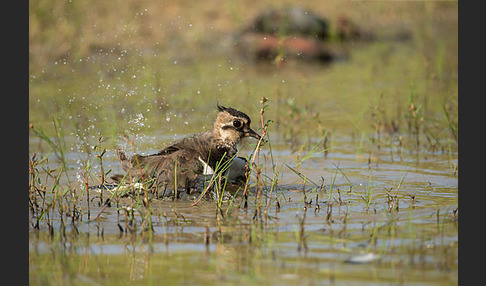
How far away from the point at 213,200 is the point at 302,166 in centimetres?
223

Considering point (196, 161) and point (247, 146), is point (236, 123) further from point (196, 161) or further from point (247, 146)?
point (196, 161)

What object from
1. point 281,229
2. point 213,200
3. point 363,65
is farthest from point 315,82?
point 281,229

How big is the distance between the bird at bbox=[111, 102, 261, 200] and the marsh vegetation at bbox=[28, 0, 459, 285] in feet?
0.80

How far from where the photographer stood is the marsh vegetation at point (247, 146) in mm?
5602

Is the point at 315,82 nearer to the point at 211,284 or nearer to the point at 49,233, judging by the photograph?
the point at 49,233

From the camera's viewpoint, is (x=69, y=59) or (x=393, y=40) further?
(x=393, y=40)

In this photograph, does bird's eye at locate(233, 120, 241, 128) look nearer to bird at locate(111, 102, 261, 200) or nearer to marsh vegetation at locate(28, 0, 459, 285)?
bird at locate(111, 102, 261, 200)

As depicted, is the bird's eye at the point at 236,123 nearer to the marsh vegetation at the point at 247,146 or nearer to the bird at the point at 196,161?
the bird at the point at 196,161

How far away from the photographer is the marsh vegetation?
5602 mm

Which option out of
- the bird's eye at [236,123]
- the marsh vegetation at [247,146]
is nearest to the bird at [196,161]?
the bird's eye at [236,123]

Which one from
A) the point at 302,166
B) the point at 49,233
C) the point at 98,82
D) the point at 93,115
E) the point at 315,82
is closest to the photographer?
the point at 49,233

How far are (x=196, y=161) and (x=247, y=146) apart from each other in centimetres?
119

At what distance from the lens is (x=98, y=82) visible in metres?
14.0

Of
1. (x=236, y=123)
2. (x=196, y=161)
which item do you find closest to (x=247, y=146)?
A: (x=236, y=123)
